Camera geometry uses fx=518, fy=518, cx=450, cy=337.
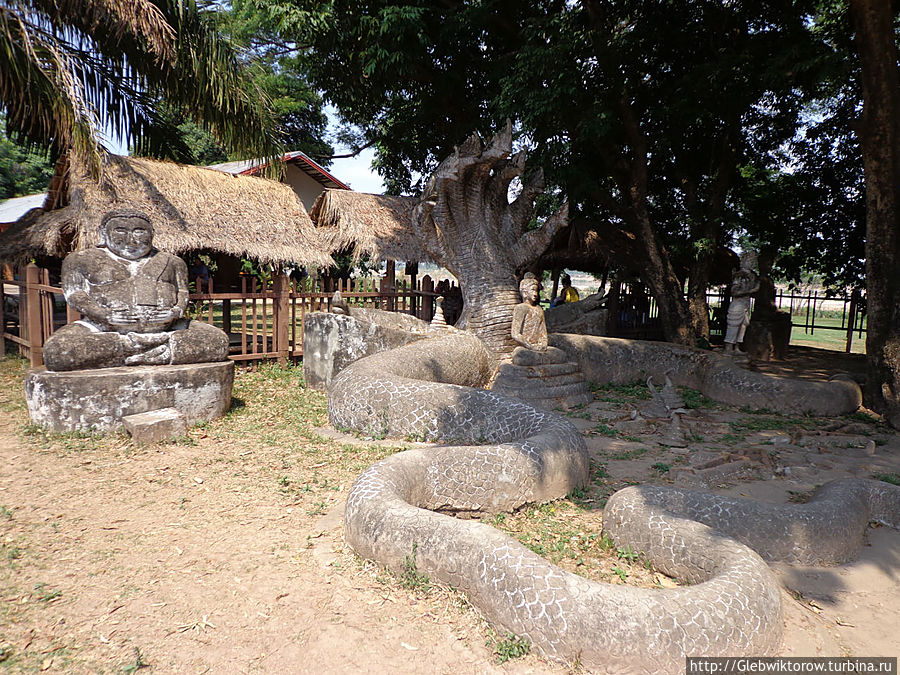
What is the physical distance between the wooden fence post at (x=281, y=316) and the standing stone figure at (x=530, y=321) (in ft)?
12.6

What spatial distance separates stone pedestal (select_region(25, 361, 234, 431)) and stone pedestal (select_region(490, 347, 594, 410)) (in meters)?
3.73

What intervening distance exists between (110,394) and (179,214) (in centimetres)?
505

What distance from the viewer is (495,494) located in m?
3.81

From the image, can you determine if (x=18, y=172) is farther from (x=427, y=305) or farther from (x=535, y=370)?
(x=535, y=370)

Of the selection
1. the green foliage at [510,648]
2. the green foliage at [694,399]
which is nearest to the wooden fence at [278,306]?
the green foliage at [694,399]

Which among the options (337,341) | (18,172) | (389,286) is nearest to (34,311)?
(337,341)

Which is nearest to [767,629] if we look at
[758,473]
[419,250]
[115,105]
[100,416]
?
[758,473]

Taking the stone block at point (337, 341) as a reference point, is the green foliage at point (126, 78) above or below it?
above

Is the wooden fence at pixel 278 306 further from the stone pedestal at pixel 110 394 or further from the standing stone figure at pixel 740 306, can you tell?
the standing stone figure at pixel 740 306

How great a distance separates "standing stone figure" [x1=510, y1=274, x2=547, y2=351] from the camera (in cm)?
742

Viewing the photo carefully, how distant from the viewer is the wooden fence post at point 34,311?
7.49m

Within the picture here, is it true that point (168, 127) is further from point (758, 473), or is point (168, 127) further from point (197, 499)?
point (758, 473)

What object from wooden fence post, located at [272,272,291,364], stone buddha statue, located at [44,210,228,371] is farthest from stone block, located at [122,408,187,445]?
wooden fence post, located at [272,272,291,364]

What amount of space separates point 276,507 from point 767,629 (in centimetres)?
311
